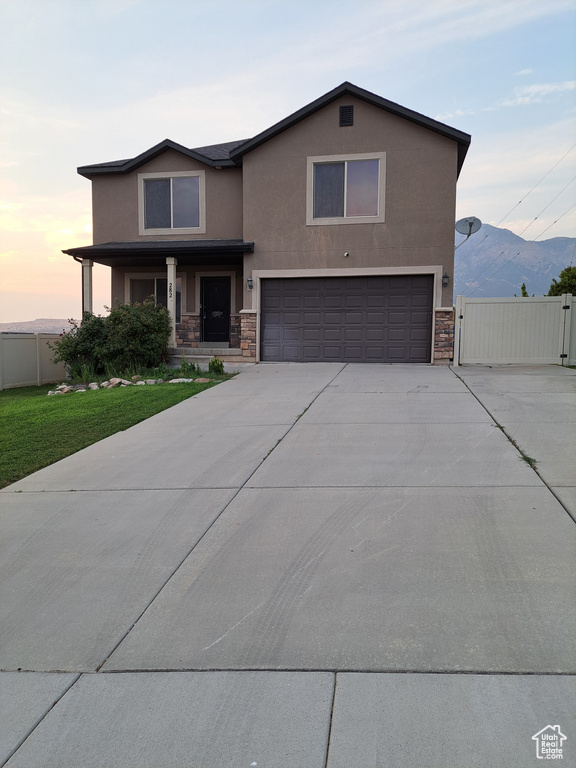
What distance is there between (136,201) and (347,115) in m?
6.94

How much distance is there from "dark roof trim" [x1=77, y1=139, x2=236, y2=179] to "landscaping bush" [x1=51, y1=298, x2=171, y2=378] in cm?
479

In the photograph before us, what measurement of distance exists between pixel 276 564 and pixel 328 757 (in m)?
1.65

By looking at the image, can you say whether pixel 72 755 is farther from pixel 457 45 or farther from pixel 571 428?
pixel 457 45

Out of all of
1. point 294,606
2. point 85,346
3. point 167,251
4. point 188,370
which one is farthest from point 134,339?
point 294,606

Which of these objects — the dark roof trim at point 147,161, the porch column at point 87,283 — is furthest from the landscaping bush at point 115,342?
the dark roof trim at point 147,161

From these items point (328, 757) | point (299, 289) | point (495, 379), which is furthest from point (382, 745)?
point (299, 289)

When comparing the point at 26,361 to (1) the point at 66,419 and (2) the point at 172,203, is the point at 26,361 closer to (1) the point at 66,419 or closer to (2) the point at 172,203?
(2) the point at 172,203

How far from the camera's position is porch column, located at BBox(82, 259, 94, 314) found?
16.5m

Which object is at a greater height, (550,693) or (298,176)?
(298,176)

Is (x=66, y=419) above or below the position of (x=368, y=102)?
below

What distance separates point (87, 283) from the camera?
54.5 ft

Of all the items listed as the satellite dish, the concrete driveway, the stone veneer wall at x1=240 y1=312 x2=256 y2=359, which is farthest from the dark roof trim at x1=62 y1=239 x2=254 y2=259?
the concrete driveway

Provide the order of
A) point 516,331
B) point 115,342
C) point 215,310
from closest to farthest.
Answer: point 516,331, point 115,342, point 215,310

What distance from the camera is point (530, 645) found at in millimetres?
2852
